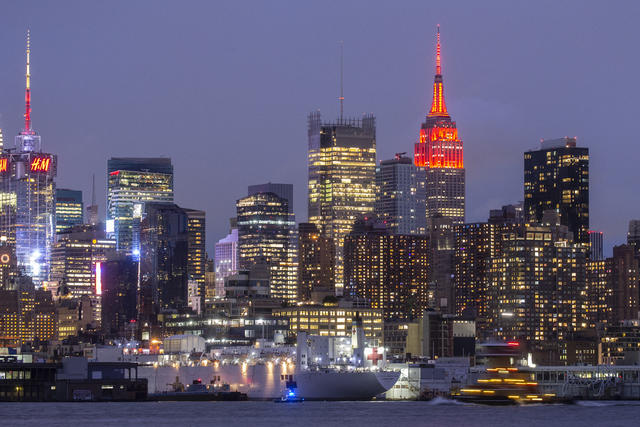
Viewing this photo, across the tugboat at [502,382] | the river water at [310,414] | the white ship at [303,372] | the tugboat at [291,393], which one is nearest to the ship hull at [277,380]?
the white ship at [303,372]

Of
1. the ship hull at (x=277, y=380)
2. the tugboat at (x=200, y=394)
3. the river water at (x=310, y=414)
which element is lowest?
the river water at (x=310, y=414)

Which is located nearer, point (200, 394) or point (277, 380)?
point (200, 394)

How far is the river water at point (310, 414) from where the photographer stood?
486 feet

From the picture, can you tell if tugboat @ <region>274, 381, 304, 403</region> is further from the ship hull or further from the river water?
the river water

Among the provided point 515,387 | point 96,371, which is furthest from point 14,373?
point 515,387

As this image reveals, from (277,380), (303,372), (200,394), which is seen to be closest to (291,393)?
(303,372)

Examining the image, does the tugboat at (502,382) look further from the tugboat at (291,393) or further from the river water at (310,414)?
the tugboat at (291,393)

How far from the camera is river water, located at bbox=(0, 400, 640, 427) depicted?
14825 centimetres

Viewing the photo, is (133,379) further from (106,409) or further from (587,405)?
(587,405)

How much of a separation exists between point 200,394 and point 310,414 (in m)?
31.2

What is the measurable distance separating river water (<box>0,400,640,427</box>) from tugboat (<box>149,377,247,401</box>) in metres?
3.35

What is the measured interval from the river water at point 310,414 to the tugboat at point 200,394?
335 cm

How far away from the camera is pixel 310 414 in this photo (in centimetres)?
15912

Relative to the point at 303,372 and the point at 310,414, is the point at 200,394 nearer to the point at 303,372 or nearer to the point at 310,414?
the point at 303,372
